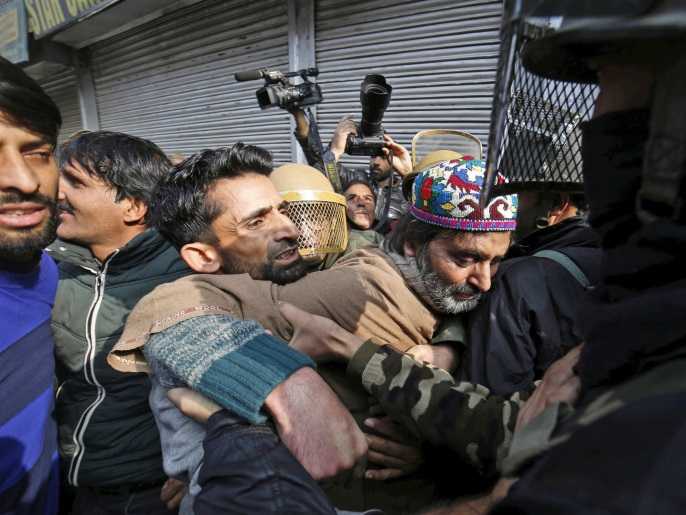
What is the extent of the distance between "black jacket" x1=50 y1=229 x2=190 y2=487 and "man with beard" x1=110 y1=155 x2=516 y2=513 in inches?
15.2

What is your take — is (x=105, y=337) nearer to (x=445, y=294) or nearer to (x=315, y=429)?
(x=315, y=429)

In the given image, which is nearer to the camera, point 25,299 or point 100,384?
point 25,299

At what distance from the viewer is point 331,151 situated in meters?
3.77

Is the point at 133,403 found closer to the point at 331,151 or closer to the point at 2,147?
the point at 2,147

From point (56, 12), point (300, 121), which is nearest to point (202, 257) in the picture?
point (300, 121)

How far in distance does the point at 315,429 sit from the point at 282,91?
115 inches

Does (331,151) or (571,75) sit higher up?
(571,75)

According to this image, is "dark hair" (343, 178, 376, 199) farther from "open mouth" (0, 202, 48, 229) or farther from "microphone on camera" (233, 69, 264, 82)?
"open mouth" (0, 202, 48, 229)

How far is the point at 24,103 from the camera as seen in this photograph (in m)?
1.43

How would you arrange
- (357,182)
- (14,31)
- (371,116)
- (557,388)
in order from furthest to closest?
(14,31) < (357,182) < (371,116) < (557,388)

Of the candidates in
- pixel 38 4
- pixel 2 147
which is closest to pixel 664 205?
pixel 2 147

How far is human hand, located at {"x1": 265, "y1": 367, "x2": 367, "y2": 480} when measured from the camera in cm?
96

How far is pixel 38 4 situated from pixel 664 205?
11879 millimetres

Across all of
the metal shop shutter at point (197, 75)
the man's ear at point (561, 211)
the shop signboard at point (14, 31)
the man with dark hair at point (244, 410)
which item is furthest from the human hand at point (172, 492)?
the shop signboard at point (14, 31)
